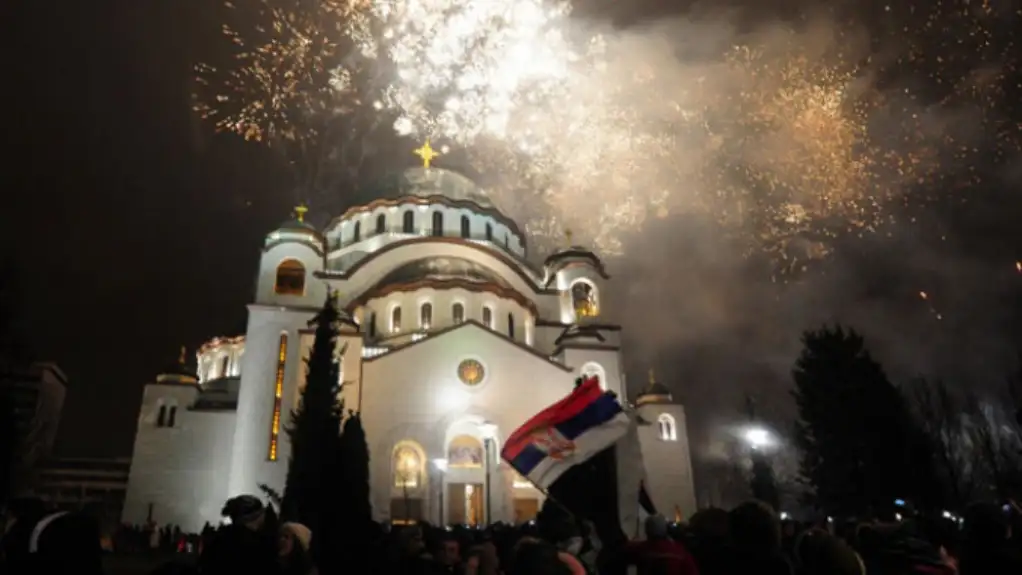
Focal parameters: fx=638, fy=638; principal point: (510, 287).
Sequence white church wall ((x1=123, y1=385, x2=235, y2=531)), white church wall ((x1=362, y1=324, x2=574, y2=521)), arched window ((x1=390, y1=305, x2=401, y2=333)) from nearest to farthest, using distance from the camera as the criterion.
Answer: white church wall ((x1=362, y1=324, x2=574, y2=521))
white church wall ((x1=123, y1=385, x2=235, y2=531))
arched window ((x1=390, y1=305, x2=401, y2=333))

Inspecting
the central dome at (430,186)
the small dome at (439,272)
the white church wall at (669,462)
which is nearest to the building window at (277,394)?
the small dome at (439,272)

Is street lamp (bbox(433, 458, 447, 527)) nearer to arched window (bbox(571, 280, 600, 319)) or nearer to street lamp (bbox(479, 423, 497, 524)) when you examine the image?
street lamp (bbox(479, 423, 497, 524))

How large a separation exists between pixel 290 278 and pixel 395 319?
5470 mm

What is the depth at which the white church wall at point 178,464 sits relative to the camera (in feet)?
93.3

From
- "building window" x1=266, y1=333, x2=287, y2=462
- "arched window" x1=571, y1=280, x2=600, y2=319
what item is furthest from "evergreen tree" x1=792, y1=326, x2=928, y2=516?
"building window" x1=266, y1=333, x2=287, y2=462

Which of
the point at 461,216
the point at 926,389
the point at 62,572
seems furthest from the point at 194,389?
the point at 926,389

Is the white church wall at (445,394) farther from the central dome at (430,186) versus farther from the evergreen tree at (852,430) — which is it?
the central dome at (430,186)

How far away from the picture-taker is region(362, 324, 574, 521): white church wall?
2569 centimetres

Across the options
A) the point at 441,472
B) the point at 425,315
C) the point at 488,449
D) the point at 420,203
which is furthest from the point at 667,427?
the point at 420,203

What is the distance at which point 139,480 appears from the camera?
29.1 metres

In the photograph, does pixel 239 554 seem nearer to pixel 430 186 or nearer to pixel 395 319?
pixel 395 319

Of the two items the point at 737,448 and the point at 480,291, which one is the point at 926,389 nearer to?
the point at 737,448

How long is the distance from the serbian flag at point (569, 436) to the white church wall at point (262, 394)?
20408mm

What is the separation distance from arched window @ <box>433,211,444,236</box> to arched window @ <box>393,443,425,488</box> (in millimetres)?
15634
